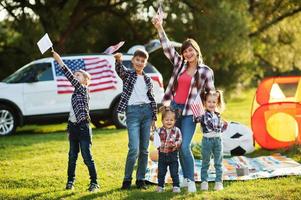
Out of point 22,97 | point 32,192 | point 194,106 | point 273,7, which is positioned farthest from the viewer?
point 273,7

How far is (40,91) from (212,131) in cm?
778

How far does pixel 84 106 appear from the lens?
7.72 m

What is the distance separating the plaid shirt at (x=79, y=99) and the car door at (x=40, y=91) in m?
6.93

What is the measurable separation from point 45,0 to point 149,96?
13.4m

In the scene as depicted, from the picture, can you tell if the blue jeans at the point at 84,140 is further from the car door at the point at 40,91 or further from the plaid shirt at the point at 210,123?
the car door at the point at 40,91

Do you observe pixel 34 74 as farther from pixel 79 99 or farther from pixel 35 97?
pixel 79 99

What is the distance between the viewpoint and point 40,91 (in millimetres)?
14477

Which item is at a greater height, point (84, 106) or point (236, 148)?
point (84, 106)

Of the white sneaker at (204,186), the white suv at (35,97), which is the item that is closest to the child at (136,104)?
the white sneaker at (204,186)

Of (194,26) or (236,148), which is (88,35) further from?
(236,148)

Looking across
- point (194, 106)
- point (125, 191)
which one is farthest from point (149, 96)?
point (125, 191)

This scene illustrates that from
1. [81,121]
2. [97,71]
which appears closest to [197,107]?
[81,121]

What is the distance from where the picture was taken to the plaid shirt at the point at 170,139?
24.2 ft

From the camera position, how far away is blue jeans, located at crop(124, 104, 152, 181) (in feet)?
24.8
